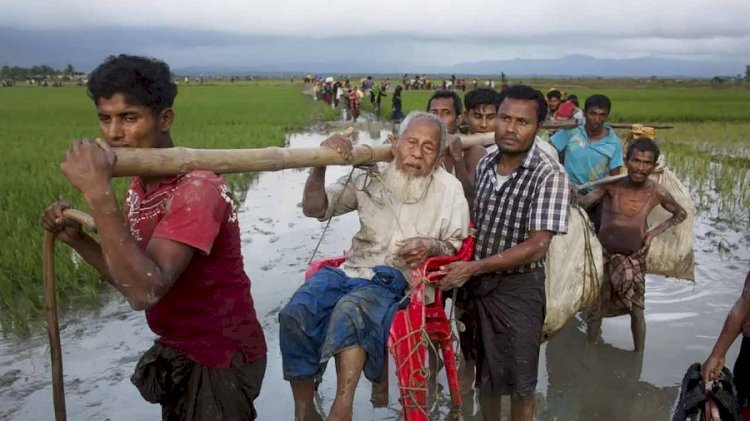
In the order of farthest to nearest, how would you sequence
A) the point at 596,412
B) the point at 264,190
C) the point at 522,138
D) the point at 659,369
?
1. the point at 264,190
2. the point at 659,369
3. the point at 596,412
4. the point at 522,138

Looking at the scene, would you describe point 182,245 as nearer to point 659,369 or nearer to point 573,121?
point 659,369

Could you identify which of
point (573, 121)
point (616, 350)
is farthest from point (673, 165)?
point (616, 350)

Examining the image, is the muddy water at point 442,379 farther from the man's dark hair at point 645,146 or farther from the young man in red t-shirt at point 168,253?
the young man in red t-shirt at point 168,253

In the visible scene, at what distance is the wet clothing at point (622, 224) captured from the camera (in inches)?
159

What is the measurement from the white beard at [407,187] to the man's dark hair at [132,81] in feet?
4.04

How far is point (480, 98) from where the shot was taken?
13.6ft

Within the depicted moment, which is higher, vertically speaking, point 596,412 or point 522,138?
point 522,138

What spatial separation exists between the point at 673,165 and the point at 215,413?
37.3ft

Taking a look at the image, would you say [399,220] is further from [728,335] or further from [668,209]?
[668,209]

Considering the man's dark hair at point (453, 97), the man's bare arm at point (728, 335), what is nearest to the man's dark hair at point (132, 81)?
the man's bare arm at point (728, 335)

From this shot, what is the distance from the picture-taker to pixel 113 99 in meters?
1.68

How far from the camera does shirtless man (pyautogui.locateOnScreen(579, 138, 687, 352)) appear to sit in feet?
13.1

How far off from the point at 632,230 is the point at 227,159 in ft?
9.89

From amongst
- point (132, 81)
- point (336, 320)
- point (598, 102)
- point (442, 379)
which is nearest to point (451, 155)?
point (336, 320)
